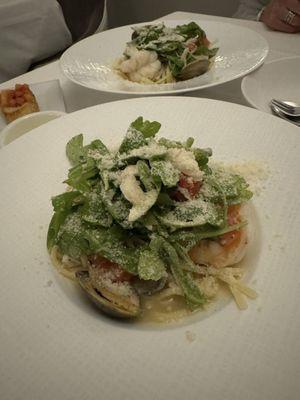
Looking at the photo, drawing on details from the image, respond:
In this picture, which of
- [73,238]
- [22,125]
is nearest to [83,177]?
[73,238]

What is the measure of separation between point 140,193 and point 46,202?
43 cm

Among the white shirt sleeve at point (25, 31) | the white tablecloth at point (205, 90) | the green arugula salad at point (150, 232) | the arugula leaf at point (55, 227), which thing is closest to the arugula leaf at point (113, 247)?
the green arugula salad at point (150, 232)

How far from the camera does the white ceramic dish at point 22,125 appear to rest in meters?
1.65

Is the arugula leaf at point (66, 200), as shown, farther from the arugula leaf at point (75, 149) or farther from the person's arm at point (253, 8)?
the person's arm at point (253, 8)

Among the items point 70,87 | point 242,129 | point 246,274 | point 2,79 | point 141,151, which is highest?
point 141,151

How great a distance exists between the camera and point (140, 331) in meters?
0.93

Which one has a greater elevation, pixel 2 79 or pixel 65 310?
pixel 65 310

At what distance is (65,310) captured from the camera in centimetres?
97

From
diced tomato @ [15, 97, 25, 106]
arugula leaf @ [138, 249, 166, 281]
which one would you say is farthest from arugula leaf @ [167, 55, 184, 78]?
arugula leaf @ [138, 249, 166, 281]

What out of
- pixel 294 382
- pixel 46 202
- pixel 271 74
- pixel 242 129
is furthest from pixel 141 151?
pixel 271 74

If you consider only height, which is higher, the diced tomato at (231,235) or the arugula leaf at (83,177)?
the arugula leaf at (83,177)

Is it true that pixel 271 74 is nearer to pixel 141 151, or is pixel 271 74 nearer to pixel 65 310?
pixel 141 151

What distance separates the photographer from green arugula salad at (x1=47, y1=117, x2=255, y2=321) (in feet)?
3.37

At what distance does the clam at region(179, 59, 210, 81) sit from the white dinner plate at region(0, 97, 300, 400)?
789 mm
